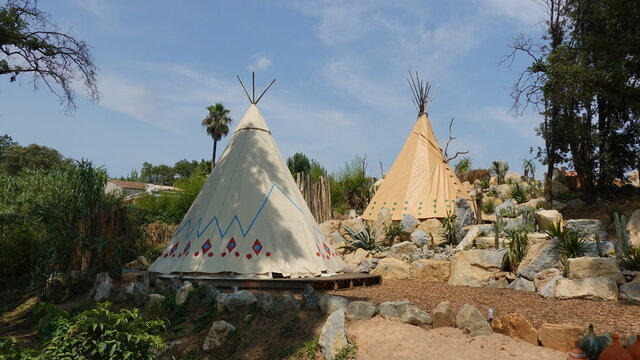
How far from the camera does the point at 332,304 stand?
18.2 ft

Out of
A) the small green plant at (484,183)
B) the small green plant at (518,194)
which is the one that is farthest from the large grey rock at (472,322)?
the small green plant at (484,183)

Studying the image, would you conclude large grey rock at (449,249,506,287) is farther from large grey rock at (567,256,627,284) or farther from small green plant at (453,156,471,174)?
small green plant at (453,156,471,174)

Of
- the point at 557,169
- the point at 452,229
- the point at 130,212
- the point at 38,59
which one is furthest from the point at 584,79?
the point at 38,59

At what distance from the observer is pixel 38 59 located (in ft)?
35.1

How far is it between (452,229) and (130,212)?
6630 mm

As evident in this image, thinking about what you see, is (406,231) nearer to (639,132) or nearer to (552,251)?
(552,251)

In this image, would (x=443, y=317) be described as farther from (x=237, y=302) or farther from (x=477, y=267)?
(x=477, y=267)

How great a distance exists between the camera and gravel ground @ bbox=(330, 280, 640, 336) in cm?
482

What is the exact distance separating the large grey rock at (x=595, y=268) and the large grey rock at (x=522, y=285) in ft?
1.82

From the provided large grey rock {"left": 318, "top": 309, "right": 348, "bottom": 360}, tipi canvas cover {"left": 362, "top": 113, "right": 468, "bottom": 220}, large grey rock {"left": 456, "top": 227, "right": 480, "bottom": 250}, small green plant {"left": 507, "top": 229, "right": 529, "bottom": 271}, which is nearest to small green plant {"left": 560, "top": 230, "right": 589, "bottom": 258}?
small green plant {"left": 507, "top": 229, "right": 529, "bottom": 271}

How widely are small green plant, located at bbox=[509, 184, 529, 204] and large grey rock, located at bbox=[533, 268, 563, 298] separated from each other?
32.2 ft

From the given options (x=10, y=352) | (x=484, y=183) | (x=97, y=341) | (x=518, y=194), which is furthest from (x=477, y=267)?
(x=484, y=183)

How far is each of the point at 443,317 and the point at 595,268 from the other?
8.73 ft

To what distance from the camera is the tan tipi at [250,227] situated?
25.7 ft
